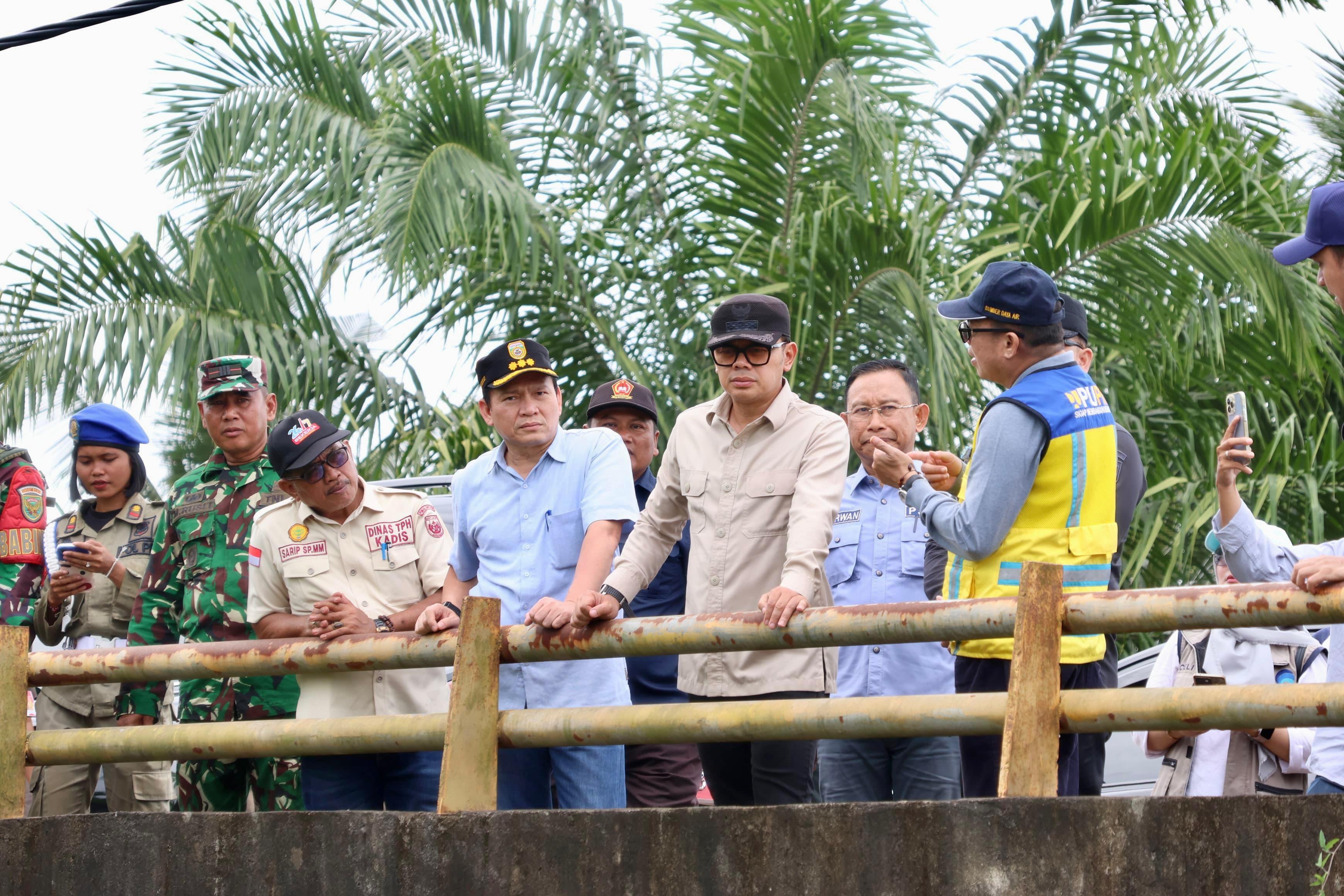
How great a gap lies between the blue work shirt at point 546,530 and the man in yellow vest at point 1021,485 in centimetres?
96

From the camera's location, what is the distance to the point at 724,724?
11.5 ft

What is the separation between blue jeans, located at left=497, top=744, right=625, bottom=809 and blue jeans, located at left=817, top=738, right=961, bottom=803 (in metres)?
0.72

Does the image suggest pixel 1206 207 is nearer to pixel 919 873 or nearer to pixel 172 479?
pixel 919 873

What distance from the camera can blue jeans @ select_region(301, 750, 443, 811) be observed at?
4414mm

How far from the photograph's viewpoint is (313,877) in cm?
374

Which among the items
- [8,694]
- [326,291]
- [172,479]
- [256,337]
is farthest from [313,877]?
[172,479]

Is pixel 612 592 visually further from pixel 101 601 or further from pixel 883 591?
pixel 101 601

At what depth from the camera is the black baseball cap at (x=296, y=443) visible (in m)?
4.51

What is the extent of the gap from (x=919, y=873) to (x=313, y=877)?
1537 mm

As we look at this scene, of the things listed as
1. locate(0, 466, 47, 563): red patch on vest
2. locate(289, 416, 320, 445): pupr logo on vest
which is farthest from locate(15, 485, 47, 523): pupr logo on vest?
locate(289, 416, 320, 445): pupr logo on vest

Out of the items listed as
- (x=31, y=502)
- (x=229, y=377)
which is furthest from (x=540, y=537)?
(x=31, y=502)

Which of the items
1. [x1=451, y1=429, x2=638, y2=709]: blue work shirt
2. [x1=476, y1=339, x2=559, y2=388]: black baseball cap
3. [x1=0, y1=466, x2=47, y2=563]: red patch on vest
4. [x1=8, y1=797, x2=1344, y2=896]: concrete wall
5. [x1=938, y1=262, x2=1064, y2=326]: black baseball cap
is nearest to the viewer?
[x1=8, y1=797, x2=1344, y2=896]: concrete wall

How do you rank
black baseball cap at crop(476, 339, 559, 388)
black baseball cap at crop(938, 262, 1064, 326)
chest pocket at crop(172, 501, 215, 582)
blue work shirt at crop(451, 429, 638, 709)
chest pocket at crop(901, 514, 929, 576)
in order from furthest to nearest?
chest pocket at crop(172, 501, 215, 582)
chest pocket at crop(901, 514, 929, 576)
black baseball cap at crop(476, 339, 559, 388)
blue work shirt at crop(451, 429, 638, 709)
black baseball cap at crop(938, 262, 1064, 326)

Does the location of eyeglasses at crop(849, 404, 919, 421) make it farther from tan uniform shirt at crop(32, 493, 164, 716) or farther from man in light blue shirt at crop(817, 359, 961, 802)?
tan uniform shirt at crop(32, 493, 164, 716)
